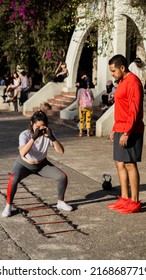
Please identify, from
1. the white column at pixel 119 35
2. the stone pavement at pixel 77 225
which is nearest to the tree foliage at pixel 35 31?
the white column at pixel 119 35

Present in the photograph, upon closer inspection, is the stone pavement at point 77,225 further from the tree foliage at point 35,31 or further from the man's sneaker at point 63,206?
the tree foliage at point 35,31

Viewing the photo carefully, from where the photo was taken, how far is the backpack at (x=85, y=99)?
1347cm

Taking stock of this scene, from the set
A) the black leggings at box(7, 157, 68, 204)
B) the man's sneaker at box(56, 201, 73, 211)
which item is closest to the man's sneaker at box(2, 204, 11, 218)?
the black leggings at box(7, 157, 68, 204)

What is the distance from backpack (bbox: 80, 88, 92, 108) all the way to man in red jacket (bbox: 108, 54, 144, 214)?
257 inches

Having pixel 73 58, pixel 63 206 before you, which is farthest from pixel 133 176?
pixel 73 58

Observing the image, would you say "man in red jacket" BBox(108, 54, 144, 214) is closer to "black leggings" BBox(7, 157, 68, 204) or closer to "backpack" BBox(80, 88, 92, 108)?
"black leggings" BBox(7, 157, 68, 204)

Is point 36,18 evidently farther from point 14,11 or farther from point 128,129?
point 128,129

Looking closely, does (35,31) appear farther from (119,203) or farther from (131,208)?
(131,208)

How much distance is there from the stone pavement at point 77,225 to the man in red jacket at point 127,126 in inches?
13.4

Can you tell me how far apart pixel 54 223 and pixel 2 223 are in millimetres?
596

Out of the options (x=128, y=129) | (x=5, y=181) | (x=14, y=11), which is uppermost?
(x=14, y=11)

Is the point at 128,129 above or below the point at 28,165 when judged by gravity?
above

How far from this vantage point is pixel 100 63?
55.3ft

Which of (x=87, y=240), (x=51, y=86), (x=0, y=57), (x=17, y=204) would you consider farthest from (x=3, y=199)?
(x=0, y=57)
